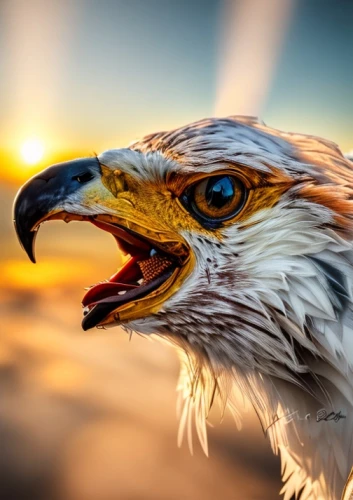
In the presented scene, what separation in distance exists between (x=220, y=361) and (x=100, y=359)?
1.24ft

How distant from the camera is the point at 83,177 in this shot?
1025 mm

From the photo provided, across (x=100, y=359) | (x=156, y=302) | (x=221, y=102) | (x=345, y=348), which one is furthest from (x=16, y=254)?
(x=345, y=348)

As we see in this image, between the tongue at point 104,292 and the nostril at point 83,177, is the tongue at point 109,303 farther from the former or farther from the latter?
the nostril at point 83,177

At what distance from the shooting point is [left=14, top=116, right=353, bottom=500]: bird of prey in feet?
3.36

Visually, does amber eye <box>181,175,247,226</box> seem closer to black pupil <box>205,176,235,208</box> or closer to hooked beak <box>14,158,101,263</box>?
black pupil <box>205,176,235,208</box>

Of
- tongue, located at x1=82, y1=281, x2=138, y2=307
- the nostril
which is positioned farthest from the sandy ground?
the nostril

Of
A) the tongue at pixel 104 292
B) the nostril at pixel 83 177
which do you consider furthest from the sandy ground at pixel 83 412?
the nostril at pixel 83 177

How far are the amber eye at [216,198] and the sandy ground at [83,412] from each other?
41 centimetres

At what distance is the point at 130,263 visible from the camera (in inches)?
45.8

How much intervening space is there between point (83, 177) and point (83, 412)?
2.08 ft

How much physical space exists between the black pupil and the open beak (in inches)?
3.5

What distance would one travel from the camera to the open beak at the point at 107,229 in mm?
1011

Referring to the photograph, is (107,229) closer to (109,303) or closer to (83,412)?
(109,303)

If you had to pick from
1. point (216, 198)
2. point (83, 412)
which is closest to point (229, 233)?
point (216, 198)
